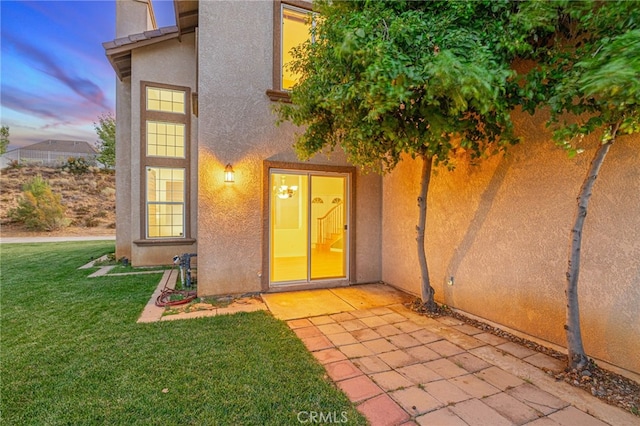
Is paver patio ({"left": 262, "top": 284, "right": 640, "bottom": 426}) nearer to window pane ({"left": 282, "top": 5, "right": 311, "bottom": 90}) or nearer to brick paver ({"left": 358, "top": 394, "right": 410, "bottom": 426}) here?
brick paver ({"left": 358, "top": 394, "right": 410, "bottom": 426})

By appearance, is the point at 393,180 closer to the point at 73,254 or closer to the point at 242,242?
the point at 242,242

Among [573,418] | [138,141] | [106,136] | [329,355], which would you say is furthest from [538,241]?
[106,136]

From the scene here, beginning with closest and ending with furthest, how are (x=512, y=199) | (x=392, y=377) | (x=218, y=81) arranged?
(x=392, y=377) → (x=512, y=199) → (x=218, y=81)

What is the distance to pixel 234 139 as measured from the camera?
5234mm

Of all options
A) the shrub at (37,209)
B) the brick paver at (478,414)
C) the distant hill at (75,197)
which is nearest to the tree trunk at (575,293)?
the brick paver at (478,414)

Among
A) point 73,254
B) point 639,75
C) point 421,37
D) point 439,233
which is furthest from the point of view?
point 73,254

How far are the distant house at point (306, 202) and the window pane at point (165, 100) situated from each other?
30 mm

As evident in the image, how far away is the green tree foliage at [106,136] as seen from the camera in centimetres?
1650

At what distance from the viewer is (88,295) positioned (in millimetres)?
5301

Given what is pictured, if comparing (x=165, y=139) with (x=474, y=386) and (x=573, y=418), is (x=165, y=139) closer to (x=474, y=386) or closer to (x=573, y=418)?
(x=474, y=386)

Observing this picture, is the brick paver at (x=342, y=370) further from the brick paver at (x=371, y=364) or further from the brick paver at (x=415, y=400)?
the brick paver at (x=415, y=400)

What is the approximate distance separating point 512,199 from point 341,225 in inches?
137

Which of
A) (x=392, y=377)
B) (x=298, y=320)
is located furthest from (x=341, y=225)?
(x=392, y=377)

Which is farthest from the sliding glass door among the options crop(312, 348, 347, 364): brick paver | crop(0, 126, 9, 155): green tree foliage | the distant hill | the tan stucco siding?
crop(0, 126, 9, 155): green tree foliage
